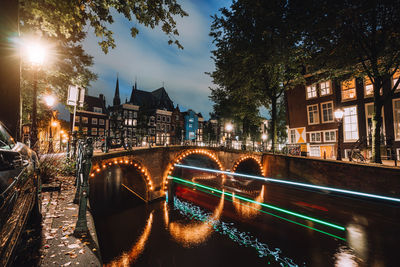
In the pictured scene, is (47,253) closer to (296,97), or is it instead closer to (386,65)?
(386,65)

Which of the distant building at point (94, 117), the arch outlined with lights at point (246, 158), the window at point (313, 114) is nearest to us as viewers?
the arch outlined with lights at point (246, 158)

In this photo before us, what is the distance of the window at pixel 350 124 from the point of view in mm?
17680

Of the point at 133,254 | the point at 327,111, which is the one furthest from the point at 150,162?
the point at 327,111

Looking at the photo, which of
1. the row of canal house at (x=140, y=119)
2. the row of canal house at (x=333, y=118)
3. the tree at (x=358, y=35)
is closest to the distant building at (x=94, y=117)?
the row of canal house at (x=140, y=119)

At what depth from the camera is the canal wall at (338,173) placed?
30.8ft

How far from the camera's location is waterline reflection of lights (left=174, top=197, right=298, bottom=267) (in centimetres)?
646

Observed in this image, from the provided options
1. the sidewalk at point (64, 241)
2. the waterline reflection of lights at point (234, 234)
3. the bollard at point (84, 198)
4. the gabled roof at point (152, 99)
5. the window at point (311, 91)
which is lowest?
the waterline reflection of lights at point (234, 234)

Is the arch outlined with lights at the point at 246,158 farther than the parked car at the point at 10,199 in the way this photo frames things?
Yes

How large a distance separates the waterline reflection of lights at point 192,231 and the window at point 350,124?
17.0 meters

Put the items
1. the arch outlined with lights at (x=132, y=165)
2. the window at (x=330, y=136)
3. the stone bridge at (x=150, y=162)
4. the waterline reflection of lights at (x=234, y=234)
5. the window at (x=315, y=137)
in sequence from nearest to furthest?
the waterline reflection of lights at (x=234, y=234) < the arch outlined with lights at (x=132, y=165) < the stone bridge at (x=150, y=162) < the window at (x=330, y=136) < the window at (x=315, y=137)

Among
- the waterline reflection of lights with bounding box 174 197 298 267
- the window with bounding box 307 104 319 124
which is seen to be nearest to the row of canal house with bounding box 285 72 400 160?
the window with bounding box 307 104 319 124

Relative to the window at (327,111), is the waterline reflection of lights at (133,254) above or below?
below

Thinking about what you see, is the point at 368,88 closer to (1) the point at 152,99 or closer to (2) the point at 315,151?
(2) the point at 315,151

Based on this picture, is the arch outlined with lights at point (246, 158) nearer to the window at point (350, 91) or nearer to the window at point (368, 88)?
the window at point (350, 91)
